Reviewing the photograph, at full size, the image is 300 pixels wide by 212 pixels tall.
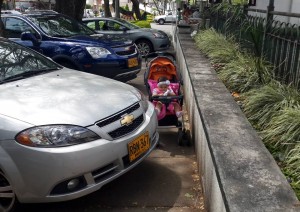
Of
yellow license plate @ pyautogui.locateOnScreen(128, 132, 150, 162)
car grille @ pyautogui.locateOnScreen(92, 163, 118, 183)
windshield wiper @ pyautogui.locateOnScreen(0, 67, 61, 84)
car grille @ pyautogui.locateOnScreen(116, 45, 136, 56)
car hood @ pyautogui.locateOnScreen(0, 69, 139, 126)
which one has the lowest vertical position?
car grille @ pyautogui.locateOnScreen(92, 163, 118, 183)

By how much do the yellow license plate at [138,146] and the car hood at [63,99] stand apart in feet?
1.04

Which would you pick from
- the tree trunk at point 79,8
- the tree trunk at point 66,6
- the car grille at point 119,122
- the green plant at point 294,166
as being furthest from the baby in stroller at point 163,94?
the tree trunk at point 79,8

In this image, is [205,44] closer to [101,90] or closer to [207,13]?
[101,90]

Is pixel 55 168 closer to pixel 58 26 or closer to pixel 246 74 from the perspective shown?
pixel 246 74

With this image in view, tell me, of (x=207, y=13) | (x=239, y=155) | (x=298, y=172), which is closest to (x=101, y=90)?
(x=239, y=155)

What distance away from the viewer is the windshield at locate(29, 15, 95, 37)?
6.96m

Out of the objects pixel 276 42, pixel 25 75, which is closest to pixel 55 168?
pixel 25 75

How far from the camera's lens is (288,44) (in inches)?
182

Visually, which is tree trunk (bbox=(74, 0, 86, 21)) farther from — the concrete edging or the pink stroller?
the concrete edging

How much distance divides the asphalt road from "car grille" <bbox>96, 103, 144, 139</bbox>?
628 mm

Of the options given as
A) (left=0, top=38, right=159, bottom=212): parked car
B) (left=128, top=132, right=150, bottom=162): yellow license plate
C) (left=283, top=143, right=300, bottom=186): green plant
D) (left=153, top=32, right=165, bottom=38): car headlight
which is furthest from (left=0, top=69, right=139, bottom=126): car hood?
(left=153, top=32, right=165, bottom=38): car headlight

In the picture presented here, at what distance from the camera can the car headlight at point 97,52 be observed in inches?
256

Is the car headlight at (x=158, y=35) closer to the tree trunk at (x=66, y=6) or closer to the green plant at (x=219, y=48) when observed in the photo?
the tree trunk at (x=66, y=6)

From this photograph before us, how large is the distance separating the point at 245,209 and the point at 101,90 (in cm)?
198
